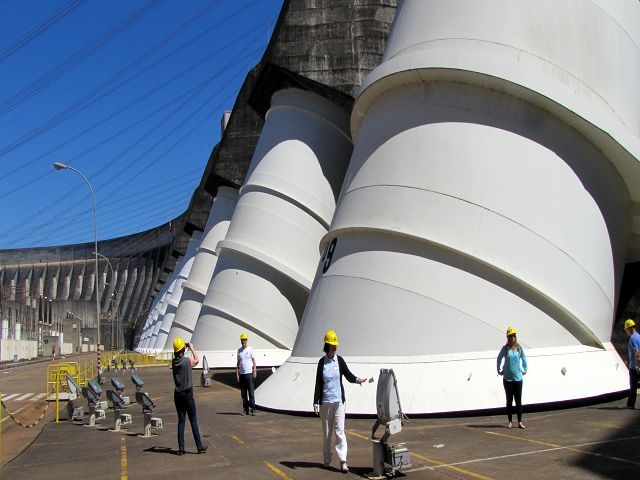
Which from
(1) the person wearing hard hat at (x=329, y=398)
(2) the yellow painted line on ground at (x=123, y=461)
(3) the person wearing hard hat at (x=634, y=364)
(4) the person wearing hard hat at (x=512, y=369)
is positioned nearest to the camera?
(1) the person wearing hard hat at (x=329, y=398)

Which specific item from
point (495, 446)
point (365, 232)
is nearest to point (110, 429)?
point (365, 232)

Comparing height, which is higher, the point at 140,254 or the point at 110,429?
the point at 140,254

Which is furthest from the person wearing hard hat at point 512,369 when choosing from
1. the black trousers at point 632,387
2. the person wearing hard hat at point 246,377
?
the person wearing hard hat at point 246,377

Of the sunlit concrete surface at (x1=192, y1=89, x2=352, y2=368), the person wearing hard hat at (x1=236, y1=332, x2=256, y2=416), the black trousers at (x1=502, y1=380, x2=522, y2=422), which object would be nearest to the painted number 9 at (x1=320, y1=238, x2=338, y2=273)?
the person wearing hard hat at (x1=236, y1=332, x2=256, y2=416)

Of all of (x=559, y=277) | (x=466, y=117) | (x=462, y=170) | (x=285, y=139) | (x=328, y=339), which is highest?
(x=285, y=139)

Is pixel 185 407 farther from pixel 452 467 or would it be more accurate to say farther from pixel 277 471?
pixel 452 467

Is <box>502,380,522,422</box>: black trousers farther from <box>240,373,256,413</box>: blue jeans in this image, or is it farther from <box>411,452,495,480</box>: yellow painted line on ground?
<box>240,373,256,413</box>: blue jeans

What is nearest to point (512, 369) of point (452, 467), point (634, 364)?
point (634, 364)

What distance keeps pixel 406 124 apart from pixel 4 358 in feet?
161

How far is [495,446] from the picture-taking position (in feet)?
26.0

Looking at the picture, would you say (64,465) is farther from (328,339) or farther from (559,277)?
(559,277)

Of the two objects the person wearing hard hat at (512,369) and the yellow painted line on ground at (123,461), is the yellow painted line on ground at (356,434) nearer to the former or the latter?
the person wearing hard hat at (512,369)

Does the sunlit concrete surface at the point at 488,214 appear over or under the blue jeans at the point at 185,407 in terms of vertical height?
over

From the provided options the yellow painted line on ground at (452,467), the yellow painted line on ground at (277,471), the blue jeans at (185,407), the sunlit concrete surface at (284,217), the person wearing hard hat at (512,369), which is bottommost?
the yellow painted line on ground at (277,471)
